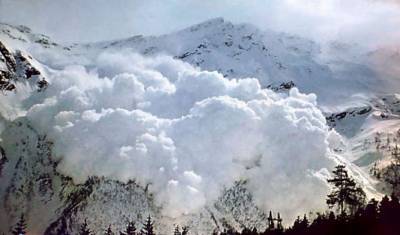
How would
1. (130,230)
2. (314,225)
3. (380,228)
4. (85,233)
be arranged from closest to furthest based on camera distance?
(380,228) → (314,225) → (130,230) → (85,233)

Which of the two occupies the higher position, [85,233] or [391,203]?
[85,233]

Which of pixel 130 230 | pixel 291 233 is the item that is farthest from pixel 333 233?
pixel 130 230

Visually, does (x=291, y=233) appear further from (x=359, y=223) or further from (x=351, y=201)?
(x=351, y=201)

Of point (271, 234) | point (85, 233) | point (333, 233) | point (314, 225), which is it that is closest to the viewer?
point (333, 233)

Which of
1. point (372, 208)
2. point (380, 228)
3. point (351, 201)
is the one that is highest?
point (351, 201)

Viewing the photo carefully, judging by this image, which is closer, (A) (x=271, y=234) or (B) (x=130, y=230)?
(A) (x=271, y=234)

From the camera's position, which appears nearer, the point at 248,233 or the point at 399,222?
the point at 399,222

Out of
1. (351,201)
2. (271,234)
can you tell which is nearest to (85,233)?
(271,234)

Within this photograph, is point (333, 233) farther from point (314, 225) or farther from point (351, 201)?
point (351, 201)

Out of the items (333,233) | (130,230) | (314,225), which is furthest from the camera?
(130,230)
